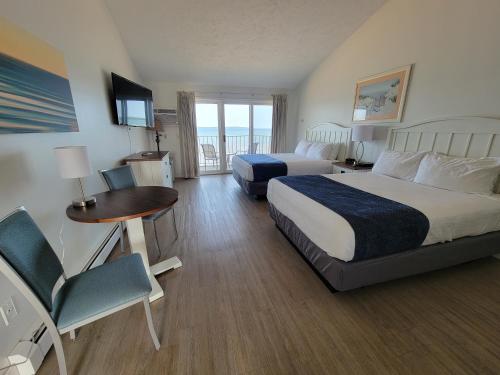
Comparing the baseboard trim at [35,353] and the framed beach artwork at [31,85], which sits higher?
the framed beach artwork at [31,85]

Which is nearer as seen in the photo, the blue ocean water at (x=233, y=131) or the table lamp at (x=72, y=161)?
the table lamp at (x=72, y=161)

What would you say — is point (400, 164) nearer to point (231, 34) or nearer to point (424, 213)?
point (424, 213)

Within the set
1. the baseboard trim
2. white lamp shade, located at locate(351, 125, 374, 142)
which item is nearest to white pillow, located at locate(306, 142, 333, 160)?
white lamp shade, located at locate(351, 125, 374, 142)

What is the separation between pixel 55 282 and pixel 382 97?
4.16 m

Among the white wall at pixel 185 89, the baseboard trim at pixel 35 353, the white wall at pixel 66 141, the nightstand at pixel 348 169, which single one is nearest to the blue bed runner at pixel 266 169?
the nightstand at pixel 348 169

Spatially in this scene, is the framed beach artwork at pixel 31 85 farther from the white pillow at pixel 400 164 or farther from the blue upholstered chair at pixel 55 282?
the white pillow at pixel 400 164

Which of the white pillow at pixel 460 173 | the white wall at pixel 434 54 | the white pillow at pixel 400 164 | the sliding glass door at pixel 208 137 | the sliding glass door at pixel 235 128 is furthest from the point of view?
the sliding glass door at pixel 235 128

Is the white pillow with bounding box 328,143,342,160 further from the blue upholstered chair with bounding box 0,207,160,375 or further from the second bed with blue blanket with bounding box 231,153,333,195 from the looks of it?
the blue upholstered chair with bounding box 0,207,160,375

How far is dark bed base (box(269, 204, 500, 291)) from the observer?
4.96 feet

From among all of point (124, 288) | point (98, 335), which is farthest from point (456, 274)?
point (98, 335)

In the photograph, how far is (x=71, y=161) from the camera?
4.49ft

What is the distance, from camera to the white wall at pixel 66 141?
120 cm

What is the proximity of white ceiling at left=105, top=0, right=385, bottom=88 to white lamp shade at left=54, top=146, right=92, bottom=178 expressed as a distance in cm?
257

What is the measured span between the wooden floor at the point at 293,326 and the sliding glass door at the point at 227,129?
4.04 metres
